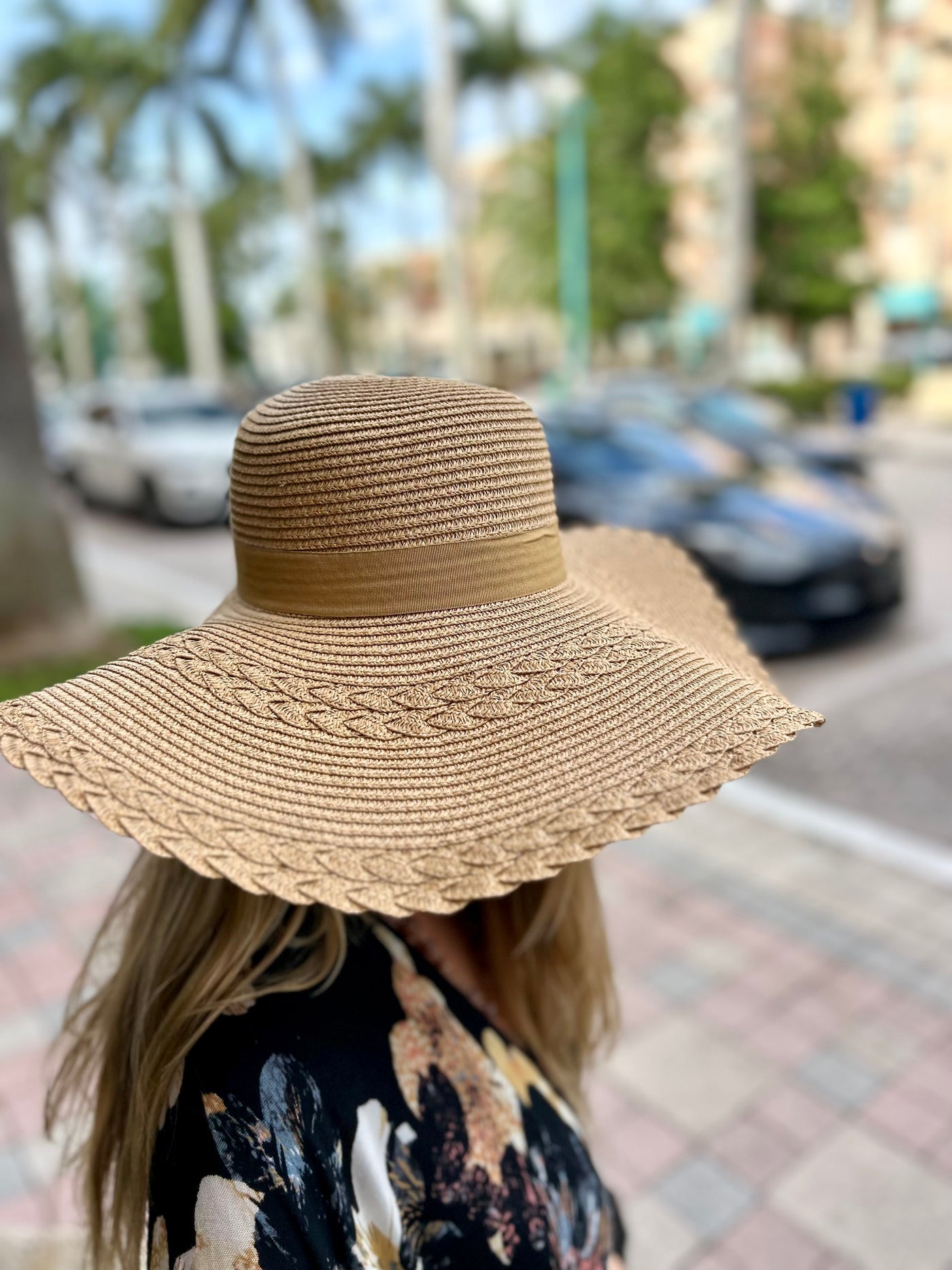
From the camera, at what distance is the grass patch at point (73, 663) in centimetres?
609

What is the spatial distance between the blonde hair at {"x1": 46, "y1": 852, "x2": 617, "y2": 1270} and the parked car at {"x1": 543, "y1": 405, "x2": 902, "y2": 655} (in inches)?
205

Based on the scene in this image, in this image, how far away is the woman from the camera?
0.97 metres

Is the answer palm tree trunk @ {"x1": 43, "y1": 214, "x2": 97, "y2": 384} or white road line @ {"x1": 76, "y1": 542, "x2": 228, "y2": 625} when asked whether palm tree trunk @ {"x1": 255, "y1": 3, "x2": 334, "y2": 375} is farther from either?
palm tree trunk @ {"x1": 43, "y1": 214, "x2": 97, "y2": 384}

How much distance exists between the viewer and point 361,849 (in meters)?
0.99

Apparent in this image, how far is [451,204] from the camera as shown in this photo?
67.4 feet

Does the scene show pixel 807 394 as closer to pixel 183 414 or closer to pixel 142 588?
pixel 183 414

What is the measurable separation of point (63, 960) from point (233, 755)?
3036 millimetres

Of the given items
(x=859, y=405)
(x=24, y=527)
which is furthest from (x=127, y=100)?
(x=24, y=527)

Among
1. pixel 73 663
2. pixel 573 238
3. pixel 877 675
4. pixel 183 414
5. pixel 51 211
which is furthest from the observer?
pixel 51 211

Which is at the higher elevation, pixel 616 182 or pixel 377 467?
pixel 616 182

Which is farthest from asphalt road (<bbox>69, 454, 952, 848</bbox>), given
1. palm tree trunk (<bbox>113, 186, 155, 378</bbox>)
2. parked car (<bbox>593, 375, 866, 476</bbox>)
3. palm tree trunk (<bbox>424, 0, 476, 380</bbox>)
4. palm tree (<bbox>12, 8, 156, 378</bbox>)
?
palm tree trunk (<bbox>113, 186, 155, 378</bbox>)

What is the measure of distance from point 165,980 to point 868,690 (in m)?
5.67

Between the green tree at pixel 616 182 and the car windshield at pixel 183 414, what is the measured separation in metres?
16.8

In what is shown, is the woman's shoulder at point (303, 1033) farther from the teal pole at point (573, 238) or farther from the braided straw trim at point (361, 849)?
the teal pole at point (573, 238)
